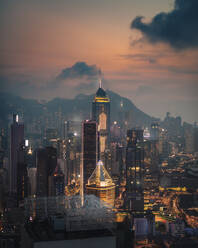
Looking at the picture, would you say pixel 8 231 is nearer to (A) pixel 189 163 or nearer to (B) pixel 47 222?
(B) pixel 47 222

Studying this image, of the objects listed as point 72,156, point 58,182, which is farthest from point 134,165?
point 58,182

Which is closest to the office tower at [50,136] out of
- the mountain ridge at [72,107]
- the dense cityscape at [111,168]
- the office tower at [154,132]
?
the dense cityscape at [111,168]

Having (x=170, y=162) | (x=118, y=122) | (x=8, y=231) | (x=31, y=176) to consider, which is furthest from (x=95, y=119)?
(x=8, y=231)

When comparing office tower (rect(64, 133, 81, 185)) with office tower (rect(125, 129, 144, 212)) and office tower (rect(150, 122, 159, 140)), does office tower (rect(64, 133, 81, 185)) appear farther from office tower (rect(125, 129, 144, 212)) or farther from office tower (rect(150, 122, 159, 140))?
office tower (rect(150, 122, 159, 140))

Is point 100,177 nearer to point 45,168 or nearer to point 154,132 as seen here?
point 45,168

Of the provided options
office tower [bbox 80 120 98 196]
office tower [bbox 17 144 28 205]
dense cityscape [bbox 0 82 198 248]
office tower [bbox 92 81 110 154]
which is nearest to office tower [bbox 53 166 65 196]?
dense cityscape [bbox 0 82 198 248]

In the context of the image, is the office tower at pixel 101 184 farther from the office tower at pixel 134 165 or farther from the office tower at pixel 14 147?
the office tower at pixel 14 147
